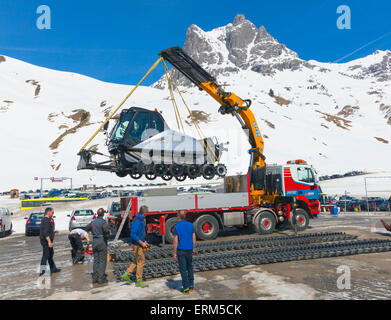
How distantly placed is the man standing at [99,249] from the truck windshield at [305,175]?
10477mm

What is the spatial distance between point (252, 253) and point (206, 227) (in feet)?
12.2

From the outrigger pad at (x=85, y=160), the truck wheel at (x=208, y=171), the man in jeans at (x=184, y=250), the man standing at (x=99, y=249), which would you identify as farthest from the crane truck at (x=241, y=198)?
the man in jeans at (x=184, y=250)

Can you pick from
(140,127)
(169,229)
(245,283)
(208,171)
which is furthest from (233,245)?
(140,127)

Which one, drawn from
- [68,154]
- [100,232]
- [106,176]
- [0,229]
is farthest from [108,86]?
[100,232]

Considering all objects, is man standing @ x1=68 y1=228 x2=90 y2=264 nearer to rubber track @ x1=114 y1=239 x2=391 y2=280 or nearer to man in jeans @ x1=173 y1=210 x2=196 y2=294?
rubber track @ x1=114 y1=239 x2=391 y2=280

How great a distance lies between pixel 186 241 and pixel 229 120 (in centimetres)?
8757

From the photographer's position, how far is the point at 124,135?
43.8ft

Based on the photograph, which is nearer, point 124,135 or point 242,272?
point 242,272

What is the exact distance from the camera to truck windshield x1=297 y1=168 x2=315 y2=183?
1546 centimetres

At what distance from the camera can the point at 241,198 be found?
14250 millimetres

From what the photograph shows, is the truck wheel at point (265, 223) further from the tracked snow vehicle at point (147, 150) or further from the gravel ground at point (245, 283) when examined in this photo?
the gravel ground at point (245, 283)

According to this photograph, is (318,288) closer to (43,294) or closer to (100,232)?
(100,232)

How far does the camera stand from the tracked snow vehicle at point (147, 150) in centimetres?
1342

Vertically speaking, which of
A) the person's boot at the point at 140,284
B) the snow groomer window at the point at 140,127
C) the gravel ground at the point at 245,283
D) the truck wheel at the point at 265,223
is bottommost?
the gravel ground at the point at 245,283
